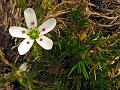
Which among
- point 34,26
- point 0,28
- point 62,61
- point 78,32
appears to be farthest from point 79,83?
point 0,28

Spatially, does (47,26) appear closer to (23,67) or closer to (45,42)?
(45,42)

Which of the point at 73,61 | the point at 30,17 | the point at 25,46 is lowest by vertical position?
the point at 73,61

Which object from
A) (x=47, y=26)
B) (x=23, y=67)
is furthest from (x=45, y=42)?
(x=23, y=67)

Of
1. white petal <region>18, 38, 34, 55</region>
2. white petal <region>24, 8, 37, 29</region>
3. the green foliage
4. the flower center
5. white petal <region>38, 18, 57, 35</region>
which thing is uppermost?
white petal <region>24, 8, 37, 29</region>

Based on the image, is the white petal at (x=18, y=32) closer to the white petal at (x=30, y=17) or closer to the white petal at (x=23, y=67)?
the white petal at (x=30, y=17)

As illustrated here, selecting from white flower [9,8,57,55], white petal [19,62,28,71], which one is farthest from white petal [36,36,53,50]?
white petal [19,62,28,71]

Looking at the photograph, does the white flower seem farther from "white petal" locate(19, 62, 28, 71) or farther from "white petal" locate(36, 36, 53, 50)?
"white petal" locate(19, 62, 28, 71)

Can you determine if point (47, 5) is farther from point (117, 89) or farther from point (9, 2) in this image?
point (117, 89)
